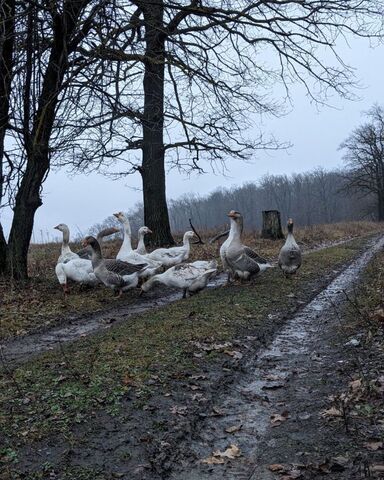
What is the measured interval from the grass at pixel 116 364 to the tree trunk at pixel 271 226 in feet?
48.4

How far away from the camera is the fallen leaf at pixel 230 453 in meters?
4.19

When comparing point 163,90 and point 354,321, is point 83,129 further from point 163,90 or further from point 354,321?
point 354,321

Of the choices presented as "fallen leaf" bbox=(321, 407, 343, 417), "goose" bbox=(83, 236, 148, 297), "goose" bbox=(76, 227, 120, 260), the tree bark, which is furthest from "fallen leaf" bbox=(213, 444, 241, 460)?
"goose" bbox=(76, 227, 120, 260)

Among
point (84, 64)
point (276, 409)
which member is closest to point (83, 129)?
point (84, 64)

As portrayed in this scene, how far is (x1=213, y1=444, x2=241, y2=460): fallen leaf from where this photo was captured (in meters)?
4.19

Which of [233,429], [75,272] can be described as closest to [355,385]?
[233,429]

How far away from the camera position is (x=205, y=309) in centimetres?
922

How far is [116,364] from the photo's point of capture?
6.15 m

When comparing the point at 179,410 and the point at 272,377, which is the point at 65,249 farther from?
the point at 179,410

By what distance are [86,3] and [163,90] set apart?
5.48 metres

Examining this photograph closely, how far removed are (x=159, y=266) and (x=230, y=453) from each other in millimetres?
8426

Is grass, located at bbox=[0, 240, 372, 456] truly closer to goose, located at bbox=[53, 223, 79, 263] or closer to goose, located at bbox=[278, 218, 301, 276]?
goose, located at bbox=[278, 218, 301, 276]

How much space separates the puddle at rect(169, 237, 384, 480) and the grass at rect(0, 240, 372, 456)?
0.59 meters

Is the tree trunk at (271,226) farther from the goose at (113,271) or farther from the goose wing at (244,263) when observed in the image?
the goose at (113,271)
